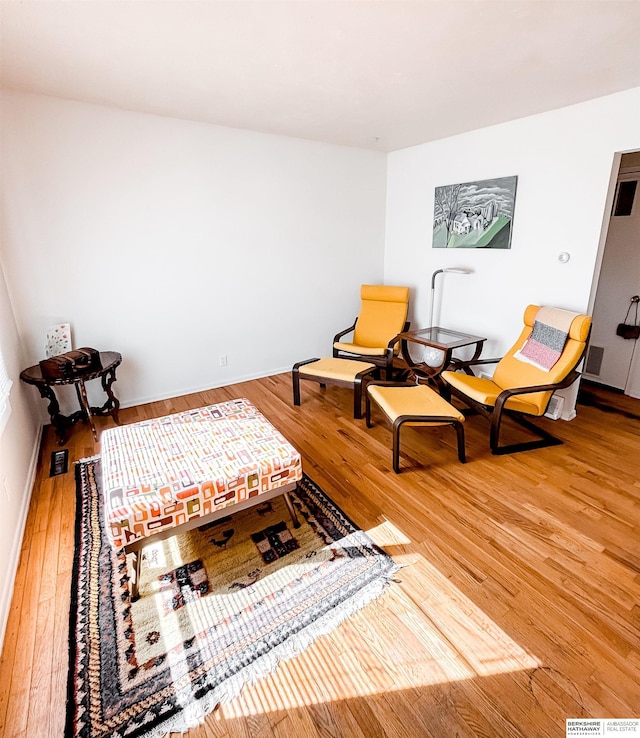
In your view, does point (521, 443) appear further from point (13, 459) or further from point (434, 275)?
point (13, 459)

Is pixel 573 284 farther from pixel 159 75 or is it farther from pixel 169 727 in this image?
pixel 169 727

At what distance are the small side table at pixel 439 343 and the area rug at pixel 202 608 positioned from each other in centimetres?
172

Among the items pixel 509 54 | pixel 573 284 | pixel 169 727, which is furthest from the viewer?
pixel 573 284

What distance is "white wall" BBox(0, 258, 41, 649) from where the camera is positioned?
1701mm

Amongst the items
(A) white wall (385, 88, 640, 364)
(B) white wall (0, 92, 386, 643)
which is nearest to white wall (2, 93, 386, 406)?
(B) white wall (0, 92, 386, 643)

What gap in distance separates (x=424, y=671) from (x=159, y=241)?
3.47m

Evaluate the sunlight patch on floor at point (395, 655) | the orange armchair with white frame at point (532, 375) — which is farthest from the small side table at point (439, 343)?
the sunlight patch on floor at point (395, 655)

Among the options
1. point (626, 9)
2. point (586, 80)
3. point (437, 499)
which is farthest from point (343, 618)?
point (586, 80)

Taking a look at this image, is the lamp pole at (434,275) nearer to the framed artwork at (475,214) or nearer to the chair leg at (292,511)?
the framed artwork at (475,214)

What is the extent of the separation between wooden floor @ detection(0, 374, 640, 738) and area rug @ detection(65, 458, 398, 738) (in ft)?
0.22

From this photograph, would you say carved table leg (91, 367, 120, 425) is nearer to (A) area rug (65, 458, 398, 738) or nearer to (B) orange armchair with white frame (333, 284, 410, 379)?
(A) area rug (65, 458, 398, 738)

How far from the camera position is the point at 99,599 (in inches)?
65.0

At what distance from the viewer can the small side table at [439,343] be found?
329 centimetres

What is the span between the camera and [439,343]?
3.39 metres
